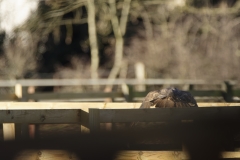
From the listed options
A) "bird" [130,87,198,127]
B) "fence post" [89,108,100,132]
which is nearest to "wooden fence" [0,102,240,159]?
"fence post" [89,108,100,132]

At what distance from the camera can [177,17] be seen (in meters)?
20.2

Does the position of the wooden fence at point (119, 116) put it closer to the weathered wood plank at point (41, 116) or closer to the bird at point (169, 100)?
the weathered wood plank at point (41, 116)

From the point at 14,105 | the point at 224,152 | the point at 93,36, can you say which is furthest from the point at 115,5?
the point at 224,152

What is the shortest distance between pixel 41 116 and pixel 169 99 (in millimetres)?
1249

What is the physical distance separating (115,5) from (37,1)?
2695 mm

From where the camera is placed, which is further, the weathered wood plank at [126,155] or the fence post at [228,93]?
the fence post at [228,93]

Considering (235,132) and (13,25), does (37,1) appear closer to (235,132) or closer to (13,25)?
(13,25)

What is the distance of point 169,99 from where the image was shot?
551 centimetres

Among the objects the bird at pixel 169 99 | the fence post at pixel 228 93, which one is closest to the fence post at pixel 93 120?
the bird at pixel 169 99

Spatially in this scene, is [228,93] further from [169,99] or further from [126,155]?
[126,155]

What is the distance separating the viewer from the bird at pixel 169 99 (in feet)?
17.9

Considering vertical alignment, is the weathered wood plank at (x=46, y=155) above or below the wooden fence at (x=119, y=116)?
below

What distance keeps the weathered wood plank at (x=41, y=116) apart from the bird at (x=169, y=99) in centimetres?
99

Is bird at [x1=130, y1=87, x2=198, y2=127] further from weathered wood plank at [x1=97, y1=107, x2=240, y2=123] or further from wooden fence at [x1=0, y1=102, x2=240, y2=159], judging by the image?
weathered wood plank at [x1=97, y1=107, x2=240, y2=123]
